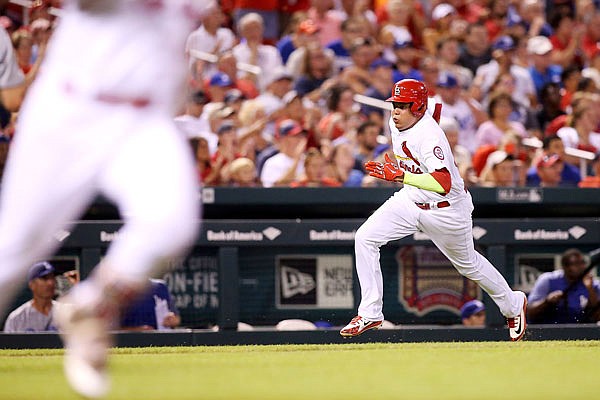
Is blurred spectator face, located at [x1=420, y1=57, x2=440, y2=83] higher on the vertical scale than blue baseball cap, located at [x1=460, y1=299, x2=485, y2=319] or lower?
higher

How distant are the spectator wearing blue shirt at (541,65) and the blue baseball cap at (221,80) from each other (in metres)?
4.04

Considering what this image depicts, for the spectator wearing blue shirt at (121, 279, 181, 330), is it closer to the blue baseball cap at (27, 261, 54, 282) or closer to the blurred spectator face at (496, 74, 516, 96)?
the blue baseball cap at (27, 261, 54, 282)

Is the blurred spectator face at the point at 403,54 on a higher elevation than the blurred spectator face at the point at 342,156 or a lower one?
higher

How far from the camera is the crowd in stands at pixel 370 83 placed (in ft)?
37.6

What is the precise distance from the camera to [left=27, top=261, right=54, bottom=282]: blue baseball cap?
9.68m

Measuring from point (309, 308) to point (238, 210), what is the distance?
104cm

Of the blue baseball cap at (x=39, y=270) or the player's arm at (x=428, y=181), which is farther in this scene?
the blue baseball cap at (x=39, y=270)

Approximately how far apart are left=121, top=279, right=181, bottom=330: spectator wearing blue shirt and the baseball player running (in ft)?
5.62

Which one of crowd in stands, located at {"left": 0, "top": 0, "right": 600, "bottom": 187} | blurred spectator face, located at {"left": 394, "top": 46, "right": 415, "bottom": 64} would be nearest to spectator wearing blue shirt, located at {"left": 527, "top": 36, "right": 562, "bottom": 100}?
crowd in stands, located at {"left": 0, "top": 0, "right": 600, "bottom": 187}

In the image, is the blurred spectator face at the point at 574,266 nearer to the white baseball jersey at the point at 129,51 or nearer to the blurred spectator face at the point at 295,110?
the blurred spectator face at the point at 295,110

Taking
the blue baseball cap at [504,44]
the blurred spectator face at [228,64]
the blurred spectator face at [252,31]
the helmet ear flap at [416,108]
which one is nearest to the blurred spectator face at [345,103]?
the blurred spectator face at [228,64]

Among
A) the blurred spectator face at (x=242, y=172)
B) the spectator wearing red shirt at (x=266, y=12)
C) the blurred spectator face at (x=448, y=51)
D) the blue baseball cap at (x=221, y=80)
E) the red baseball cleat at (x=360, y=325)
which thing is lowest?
the red baseball cleat at (x=360, y=325)

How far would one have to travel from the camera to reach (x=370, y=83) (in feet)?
44.5

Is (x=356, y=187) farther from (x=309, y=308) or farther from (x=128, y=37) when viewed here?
(x=128, y=37)
